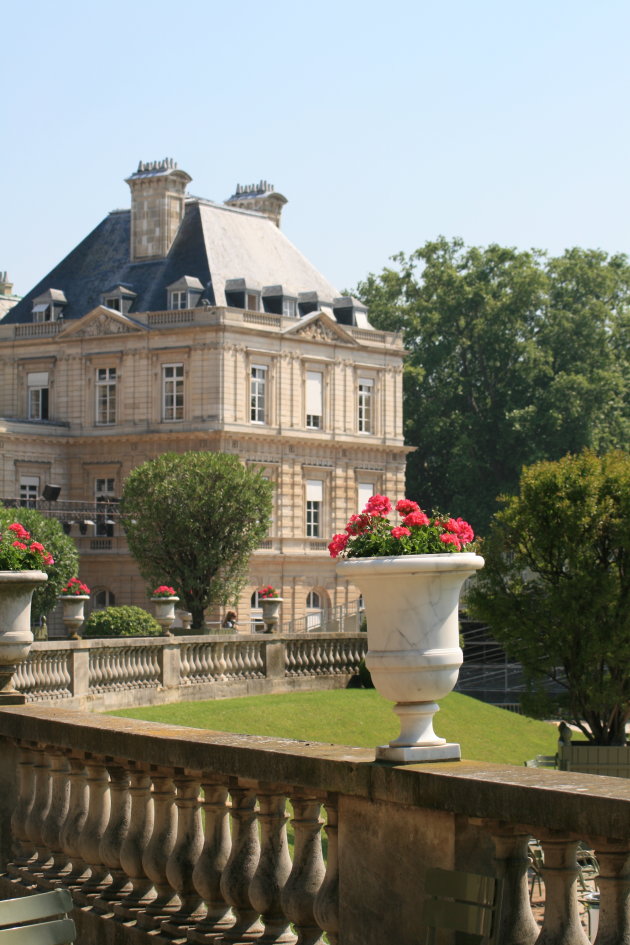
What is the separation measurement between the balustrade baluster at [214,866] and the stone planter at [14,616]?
3.01 metres

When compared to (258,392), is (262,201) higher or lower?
higher

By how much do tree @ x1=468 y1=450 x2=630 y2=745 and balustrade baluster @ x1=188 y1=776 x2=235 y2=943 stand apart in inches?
1056

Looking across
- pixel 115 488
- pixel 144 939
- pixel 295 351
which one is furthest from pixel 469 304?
pixel 144 939

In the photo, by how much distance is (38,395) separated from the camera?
214 feet

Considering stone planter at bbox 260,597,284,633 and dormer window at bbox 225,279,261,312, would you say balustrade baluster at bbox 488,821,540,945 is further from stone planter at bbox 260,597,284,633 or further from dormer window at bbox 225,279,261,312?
dormer window at bbox 225,279,261,312

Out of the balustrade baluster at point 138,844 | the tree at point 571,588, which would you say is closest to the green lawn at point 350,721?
the tree at point 571,588

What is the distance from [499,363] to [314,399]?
51.0ft

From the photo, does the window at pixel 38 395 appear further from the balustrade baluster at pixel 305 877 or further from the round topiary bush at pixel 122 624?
the balustrade baluster at pixel 305 877

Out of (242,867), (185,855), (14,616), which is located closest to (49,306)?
(14,616)

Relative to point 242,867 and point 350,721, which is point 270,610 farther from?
point 242,867

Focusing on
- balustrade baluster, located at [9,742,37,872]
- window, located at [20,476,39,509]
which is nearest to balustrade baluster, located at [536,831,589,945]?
balustrade baluster, located at [9,742,37,872]

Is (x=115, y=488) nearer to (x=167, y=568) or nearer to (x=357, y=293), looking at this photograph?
(x=167, y=568)

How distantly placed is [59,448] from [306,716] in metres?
36.2

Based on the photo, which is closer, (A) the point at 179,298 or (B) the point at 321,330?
(A) the point at 179,298
